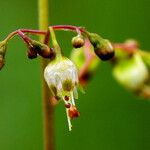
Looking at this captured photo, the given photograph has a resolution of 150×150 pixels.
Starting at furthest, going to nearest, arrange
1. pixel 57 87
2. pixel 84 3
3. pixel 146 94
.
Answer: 1. pixel 84 3
2. pixel 146 94
3. pixel 57 87

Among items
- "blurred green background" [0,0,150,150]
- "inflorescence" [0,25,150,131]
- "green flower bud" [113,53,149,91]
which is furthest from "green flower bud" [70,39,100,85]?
"blurred green background" [0,0,150,150]

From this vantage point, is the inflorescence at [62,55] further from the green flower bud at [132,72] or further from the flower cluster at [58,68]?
the green flower bud at [132,72]

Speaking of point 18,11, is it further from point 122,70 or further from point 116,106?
point 122,70

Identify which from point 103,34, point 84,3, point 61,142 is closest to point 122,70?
point 61,142

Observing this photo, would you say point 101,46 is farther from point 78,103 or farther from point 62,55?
point 78,103

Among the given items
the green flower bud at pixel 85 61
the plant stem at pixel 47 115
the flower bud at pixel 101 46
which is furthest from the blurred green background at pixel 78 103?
the flower bud at pixel 101 46

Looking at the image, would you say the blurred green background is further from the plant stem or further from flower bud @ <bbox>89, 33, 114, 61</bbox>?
flower bud @ <bbox>89, 33, 114, 61</bbox>

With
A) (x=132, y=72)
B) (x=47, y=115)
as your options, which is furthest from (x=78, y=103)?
(x=47, y=115)
